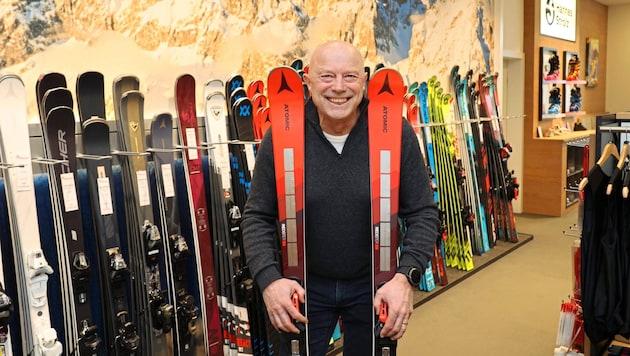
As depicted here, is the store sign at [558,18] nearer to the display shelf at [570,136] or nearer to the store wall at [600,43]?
the store wall at [600,43]

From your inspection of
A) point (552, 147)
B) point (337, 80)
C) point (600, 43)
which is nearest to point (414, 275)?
point (337, 80)

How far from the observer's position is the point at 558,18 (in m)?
6.44

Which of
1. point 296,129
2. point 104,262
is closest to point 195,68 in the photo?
point 104,262

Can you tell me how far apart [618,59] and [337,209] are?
8.19m

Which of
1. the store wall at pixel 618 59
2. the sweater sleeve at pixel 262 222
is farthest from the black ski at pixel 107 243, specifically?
the store wall at pixel 618 59

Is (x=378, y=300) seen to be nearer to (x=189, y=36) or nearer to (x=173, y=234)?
(x=173, y=234)

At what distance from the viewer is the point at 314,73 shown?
1.57m

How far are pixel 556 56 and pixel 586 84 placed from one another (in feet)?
5.30

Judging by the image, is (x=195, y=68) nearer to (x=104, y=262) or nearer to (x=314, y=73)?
(x=104, y=262)

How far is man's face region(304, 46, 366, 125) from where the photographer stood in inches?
59.9

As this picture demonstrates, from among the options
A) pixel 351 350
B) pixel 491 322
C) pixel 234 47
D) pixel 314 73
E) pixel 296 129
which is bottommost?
pixel 491 322

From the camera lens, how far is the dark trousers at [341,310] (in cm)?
168

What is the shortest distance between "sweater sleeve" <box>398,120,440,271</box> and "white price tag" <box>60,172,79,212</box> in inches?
46.7

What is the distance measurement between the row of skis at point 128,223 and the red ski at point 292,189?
823mm
